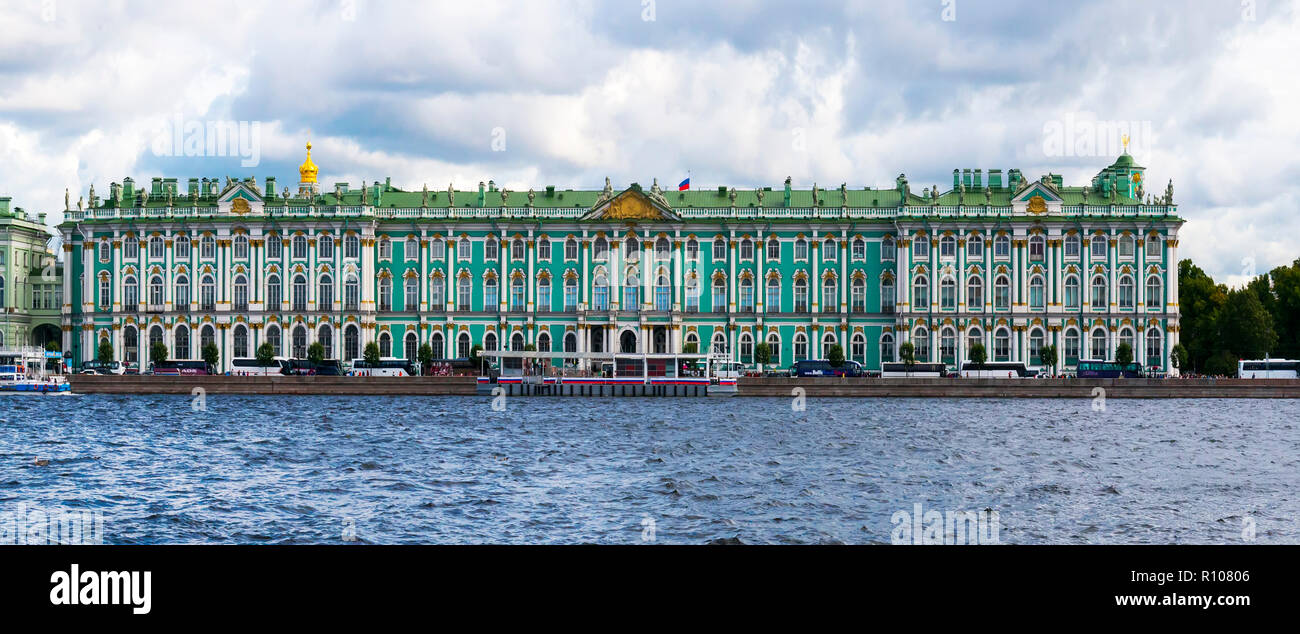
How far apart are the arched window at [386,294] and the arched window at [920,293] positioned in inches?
1282

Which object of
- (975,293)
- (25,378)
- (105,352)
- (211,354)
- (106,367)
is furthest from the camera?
(105,352)

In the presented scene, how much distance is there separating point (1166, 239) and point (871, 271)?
698 inches

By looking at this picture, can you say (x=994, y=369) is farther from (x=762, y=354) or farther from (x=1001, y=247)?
(x=762, y=354)

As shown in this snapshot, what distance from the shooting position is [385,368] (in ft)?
265

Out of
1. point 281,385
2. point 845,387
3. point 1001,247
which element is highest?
point 1001,247

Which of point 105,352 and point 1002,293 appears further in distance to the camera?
point 105,352

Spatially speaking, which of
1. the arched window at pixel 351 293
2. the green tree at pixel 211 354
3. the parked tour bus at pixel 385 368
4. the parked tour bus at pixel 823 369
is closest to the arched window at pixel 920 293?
the parked tour bus at pixel 823 369

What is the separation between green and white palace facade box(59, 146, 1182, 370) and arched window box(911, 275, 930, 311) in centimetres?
12

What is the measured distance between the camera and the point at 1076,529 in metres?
21.9

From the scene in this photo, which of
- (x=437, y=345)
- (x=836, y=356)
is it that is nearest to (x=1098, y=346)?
(x=836, y=356)

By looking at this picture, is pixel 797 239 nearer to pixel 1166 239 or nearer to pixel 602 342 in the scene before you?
pixel 602 342

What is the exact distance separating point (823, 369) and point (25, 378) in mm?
42641

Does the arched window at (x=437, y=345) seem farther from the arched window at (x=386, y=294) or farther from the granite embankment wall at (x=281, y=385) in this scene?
the granite embankment wall at (x=281, y=385)
